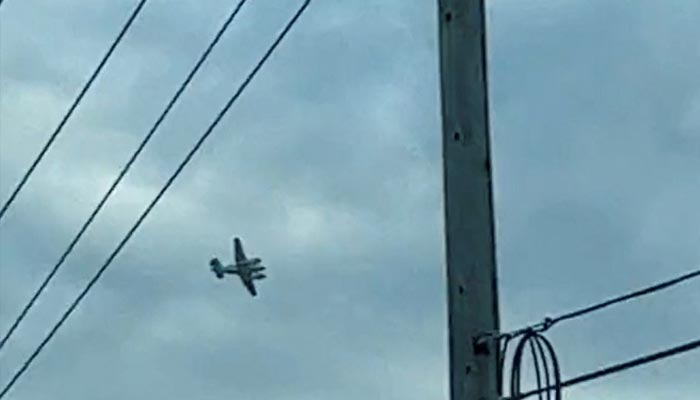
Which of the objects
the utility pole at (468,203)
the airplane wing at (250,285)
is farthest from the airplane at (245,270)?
the utility pole at (468,203)

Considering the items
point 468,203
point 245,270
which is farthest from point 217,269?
point 468,203

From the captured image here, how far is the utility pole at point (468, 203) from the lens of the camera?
26.5ft

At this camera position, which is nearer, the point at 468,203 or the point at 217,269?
the point at 468,203

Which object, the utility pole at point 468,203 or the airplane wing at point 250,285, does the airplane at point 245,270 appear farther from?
the utility pole at point 468,203

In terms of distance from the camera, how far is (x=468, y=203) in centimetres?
817

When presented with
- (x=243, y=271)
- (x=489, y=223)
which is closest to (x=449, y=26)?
(x=489, y=223)

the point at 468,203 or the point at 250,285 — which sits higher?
the point at 250,285

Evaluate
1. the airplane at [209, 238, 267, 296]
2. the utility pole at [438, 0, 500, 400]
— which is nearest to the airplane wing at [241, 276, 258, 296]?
the airplane at [209, 238, 267, 296]

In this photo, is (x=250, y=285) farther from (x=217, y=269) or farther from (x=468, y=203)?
(x=468, y=203)

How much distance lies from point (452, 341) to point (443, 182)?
0.65m

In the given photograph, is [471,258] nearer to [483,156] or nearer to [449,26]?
[483,156]

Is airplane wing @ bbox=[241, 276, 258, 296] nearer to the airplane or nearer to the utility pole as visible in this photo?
the airplane

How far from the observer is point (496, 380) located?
8078 millimetres

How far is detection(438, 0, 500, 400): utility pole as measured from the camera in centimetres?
806
